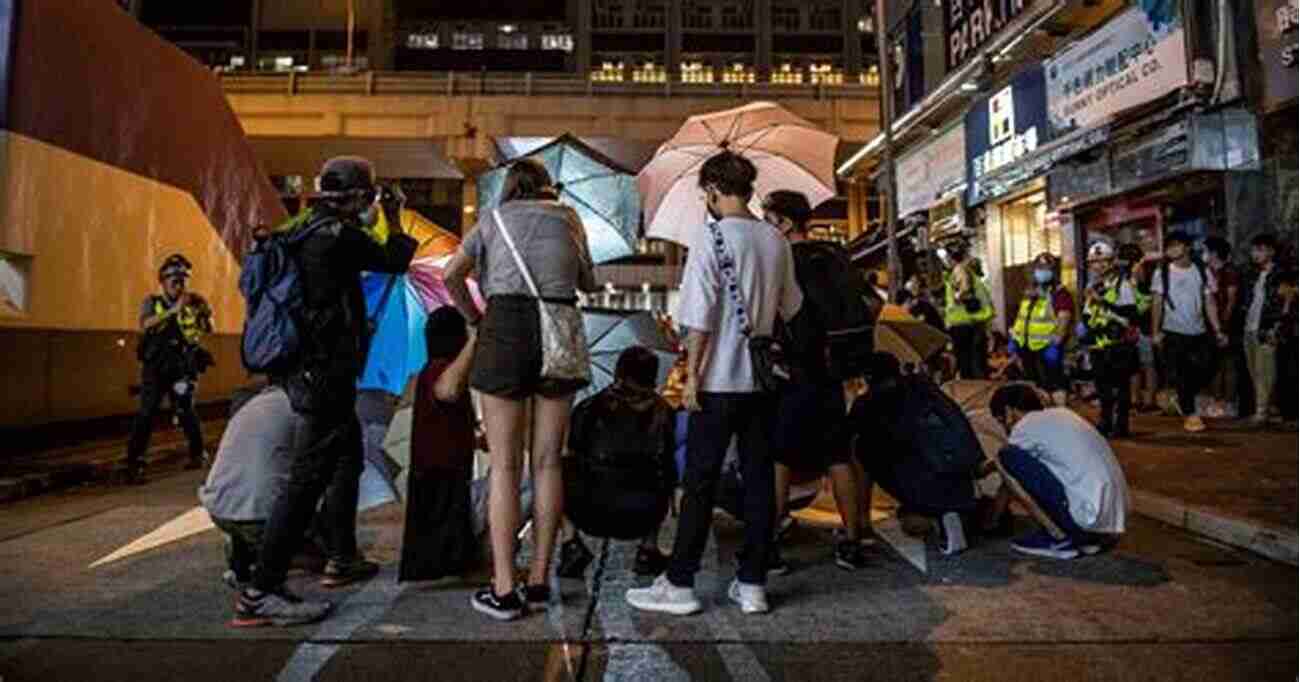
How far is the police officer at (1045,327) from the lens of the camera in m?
8.59

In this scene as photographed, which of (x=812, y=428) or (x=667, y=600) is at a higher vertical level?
(x=812, y=428)

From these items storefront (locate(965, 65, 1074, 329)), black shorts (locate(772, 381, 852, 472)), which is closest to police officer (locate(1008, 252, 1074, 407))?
storefront (locate(965, 65, 1074, 329))

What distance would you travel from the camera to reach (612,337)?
5086 millimetres

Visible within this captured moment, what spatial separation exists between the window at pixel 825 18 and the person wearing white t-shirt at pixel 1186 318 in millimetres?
59710

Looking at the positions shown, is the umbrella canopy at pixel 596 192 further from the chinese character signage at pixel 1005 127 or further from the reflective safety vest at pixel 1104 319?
the chinese character signage at pixel 1005 127

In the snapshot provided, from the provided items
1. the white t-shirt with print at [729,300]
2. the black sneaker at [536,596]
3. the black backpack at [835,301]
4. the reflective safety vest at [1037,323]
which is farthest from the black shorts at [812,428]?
the reflective safety vest at [1037,323]

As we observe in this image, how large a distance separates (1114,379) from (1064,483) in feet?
13.2

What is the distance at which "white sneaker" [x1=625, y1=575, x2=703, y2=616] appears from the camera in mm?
3781

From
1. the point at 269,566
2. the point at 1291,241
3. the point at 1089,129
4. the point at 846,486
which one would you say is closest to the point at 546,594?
the point at 269,566

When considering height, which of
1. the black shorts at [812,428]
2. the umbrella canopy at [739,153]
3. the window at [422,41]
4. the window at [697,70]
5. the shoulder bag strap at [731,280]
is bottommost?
the black shorts at [812,428]

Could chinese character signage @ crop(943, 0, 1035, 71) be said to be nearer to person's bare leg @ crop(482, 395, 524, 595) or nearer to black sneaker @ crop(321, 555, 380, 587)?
person's bare leg @ crop(482, 395, 524, 595)

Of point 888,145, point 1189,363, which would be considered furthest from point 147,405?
point 888,145

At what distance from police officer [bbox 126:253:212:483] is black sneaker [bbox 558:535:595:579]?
5203mm

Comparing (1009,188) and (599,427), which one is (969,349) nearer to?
(1009,188)
